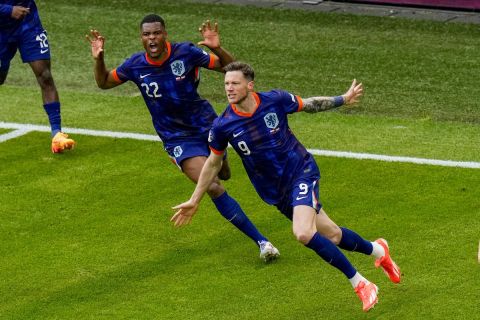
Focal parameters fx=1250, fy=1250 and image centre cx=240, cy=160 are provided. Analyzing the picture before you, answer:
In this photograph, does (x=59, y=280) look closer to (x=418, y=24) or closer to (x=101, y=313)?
(x=101, y=313)

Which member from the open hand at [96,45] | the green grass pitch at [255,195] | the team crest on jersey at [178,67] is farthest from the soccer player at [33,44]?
the team crest on jersey at [178,67]

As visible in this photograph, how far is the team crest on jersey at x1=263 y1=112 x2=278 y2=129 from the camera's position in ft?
37.0

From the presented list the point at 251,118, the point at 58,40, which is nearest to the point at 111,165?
the point at 251,118

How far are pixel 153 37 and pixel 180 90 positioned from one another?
0.61 metres

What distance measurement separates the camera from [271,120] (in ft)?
37.0

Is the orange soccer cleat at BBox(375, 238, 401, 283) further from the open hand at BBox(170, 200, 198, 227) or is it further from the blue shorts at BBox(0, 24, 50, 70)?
the blue shorts at BBox(0, 24, 50, 70)

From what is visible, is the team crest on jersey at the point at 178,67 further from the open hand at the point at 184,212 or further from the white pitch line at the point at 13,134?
the white pitch line at the point at 13,134

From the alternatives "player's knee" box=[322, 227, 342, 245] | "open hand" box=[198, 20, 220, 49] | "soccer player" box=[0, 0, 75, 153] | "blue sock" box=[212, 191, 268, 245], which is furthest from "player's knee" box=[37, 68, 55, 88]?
"player's knee" box=[322, 227, 342, 245]

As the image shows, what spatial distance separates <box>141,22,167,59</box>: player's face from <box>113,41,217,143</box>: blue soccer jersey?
0.45 ft

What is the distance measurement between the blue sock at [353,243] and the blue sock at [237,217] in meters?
1.25

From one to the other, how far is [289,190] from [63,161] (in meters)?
5.20

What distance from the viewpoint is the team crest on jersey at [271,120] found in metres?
11.3

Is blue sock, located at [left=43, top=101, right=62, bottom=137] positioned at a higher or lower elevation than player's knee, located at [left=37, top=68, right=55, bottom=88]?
lower

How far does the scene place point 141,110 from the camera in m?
17.9
